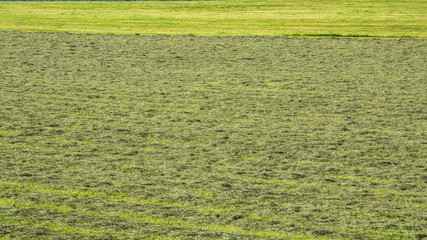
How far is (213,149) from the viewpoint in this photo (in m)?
7.28

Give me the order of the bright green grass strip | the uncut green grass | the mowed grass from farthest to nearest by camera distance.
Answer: the mowed grass, the uncut green grass, the bright green grass strip

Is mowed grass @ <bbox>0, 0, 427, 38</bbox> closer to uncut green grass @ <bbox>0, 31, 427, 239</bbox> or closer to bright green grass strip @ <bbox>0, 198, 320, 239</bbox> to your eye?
uncut green grass @ <bbox>0, 31, 427, 239</bbox>

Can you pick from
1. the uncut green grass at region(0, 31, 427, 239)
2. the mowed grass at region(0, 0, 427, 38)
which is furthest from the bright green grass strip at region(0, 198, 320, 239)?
the mowed grass at region(0, 0, 427, 38)

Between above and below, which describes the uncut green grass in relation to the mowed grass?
below

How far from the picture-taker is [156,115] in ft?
29.6

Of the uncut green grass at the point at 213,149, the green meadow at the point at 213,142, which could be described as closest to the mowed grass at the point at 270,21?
the green meadow at the point at 213,142

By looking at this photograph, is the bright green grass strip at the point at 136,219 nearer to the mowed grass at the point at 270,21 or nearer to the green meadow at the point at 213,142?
the green meadow at the point at 213,142

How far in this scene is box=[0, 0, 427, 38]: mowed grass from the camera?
22.3m

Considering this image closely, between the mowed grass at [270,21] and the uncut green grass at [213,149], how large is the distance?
8426 mm

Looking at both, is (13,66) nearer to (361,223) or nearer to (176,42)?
(176,42)

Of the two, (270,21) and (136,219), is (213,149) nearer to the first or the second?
(136,219)

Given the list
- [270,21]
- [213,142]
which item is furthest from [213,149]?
[270,21]

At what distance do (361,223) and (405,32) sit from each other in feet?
58.4

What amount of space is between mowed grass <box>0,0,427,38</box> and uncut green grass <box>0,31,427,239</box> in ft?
27.6
